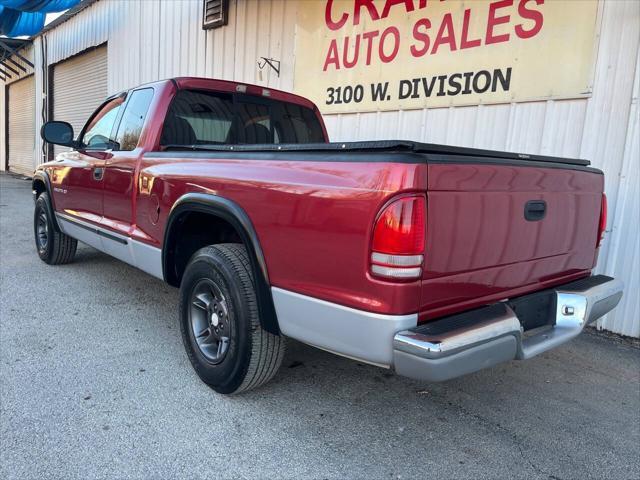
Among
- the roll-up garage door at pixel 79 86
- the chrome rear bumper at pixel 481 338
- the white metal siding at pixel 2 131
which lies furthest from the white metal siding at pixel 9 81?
the chrome rear bumper at pixel 481 338

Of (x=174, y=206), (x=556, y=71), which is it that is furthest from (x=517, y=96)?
(x=174, y=206)

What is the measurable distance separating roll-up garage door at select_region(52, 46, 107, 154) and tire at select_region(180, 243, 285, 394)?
11.9m

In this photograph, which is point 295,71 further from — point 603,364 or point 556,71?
point 603,364

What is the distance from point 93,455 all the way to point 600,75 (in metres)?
4.66

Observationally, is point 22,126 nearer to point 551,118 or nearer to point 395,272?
point 551,118

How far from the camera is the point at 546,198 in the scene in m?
2.49

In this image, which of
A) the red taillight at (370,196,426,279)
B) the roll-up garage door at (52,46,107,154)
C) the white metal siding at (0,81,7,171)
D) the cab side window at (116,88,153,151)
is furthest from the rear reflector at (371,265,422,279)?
the white metal siding at (0,81,7,171)

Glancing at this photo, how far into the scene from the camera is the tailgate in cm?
202

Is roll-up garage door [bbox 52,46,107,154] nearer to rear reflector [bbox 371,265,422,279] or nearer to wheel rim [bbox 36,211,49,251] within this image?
wheel rim [bbox 36,211,49,251]

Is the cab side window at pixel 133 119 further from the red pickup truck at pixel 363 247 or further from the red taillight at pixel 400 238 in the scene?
the red taillight at pixel 400 238

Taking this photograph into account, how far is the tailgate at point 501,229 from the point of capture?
2021mm

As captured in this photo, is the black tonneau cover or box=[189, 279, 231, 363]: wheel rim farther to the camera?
box=[189, 279, 231, 363]: wheel rim

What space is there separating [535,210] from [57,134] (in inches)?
165

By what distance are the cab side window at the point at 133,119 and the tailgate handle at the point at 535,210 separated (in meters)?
2.83
